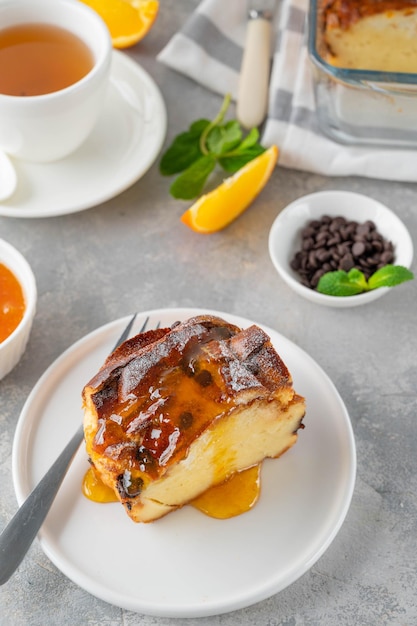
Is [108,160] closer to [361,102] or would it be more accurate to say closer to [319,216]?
[319,216]

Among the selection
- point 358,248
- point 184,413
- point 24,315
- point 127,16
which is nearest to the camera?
point 184,413

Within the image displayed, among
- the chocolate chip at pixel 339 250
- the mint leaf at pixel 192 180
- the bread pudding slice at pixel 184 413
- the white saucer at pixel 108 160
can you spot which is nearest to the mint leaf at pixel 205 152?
the mint leaf at pixel 192 180

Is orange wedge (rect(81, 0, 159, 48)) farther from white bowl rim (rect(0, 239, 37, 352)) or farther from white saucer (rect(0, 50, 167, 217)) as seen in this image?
white bowl rim (rect(0, 239, 37, 352))

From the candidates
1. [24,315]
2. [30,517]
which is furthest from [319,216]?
[30,517]

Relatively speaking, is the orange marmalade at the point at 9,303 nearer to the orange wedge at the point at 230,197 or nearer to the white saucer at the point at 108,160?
the white saucer at the point at 108,160

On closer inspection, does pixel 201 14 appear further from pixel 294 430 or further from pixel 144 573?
pixel 144 573

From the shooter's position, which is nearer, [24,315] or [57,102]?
[24,315]
